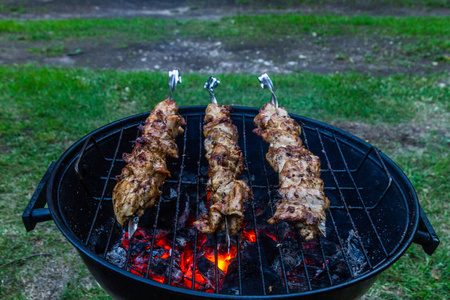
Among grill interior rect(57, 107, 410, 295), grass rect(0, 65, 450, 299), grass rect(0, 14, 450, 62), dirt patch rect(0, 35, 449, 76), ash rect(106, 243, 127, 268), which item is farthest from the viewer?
grass rect(0, 14, 450, 62)

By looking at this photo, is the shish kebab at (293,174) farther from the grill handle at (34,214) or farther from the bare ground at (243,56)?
the bare ground at (243,56)

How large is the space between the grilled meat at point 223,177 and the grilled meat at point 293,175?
0.23m

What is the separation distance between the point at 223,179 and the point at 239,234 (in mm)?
383

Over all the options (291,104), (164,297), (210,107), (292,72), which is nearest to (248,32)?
(292,72)

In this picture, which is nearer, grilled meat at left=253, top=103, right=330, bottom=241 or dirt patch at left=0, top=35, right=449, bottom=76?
grilled meat at left=253, top=103, right=330, bottom=241

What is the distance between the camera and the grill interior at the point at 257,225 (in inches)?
88.7

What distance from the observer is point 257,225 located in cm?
263

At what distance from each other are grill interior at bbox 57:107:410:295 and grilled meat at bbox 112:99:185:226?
136 mm

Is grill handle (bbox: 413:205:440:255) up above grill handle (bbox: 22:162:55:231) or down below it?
below

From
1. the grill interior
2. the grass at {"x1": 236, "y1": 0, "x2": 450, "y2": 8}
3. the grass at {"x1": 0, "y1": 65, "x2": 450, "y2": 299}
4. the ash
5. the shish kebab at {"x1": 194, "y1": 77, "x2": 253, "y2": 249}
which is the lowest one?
the grass at {"x1": 0, "y1": 65, "x2": 450, "y2": 299}

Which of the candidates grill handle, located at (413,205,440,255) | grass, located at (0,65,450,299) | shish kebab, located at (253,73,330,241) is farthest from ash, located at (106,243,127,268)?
grill handle, located at (413,205,440,255)

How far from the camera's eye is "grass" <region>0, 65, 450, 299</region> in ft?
10.7

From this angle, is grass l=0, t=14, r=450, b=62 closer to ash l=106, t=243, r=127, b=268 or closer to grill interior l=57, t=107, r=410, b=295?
grill interior l=57, t=107, r=410, b=295

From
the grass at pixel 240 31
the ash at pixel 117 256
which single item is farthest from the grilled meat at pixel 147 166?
the grass at pixel 240 31
